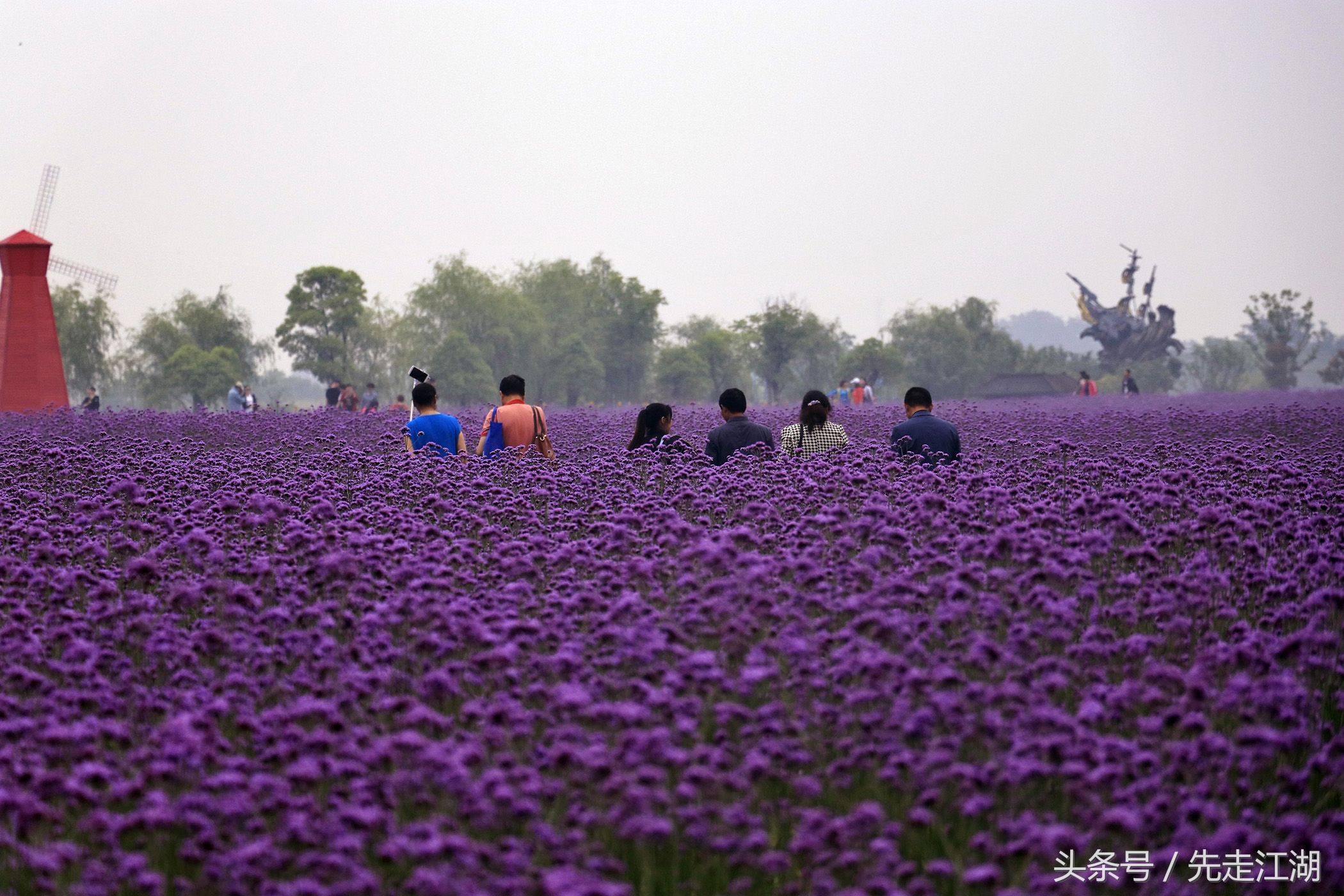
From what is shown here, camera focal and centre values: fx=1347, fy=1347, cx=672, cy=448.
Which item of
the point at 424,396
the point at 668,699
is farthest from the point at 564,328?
the point at 668,699

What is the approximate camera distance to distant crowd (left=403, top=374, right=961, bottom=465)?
10539 mm

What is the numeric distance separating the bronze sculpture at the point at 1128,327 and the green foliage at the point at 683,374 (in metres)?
27.1

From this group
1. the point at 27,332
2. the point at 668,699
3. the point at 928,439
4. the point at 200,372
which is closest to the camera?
the point at 668,699

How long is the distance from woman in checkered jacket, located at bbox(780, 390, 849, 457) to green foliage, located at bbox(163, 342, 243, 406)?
60344 mm

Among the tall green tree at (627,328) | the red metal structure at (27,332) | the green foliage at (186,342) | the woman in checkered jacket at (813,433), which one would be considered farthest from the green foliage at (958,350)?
the woman in checkered jacket at (813,433)

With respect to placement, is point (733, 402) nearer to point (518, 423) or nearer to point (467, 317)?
point (518, 423)

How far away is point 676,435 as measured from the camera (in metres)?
11.2

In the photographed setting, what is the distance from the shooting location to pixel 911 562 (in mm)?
6352

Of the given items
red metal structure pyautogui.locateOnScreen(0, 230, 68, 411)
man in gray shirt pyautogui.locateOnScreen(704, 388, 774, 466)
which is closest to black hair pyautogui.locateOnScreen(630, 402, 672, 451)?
man in gray shirt pyautogui.locateOnScreen(704, 388, 774, 466)

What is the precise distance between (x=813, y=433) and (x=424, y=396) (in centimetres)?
329

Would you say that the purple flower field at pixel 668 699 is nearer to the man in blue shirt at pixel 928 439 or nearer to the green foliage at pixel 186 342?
the man in blue shirt at pixel 928 439

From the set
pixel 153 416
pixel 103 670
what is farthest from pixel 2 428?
pixel 103 670

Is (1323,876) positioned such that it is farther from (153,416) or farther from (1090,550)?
(153,416)

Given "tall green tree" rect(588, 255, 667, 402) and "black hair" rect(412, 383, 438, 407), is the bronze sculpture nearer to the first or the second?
"tall green tree" rect(588, 255, 667, 402)
